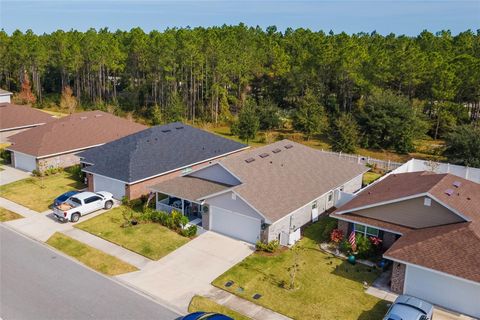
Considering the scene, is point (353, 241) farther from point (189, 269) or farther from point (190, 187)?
point (190, 187)

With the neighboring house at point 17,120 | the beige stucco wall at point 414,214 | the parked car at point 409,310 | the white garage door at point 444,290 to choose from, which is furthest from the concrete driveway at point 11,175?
the white garage door at point 444,290

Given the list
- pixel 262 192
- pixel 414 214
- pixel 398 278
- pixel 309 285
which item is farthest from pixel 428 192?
pixel 262 192

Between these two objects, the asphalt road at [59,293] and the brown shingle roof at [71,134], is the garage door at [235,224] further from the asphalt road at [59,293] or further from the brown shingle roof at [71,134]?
the brown shingle roof at [71,134]

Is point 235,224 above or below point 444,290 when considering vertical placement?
above

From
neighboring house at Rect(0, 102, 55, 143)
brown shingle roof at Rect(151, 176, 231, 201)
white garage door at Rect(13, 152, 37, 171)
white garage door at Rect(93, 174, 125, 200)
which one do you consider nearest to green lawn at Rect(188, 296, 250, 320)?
brown shingle roof at Rect(151, 176, 231, 201)

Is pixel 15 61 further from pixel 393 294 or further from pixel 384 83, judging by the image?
pixel 393 294

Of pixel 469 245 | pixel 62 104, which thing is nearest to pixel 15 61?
pixel 62 104
